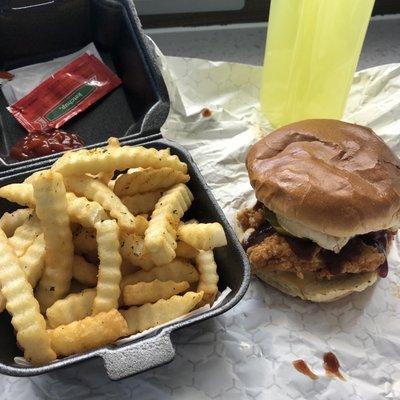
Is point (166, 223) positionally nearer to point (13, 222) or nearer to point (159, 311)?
point (159, 311)

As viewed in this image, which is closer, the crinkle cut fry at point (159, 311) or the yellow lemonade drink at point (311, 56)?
the crinkle cut fry at point (159, 311)

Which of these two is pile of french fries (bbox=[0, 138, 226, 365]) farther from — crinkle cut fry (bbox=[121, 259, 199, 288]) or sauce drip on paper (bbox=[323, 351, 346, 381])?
sauce drip on paper (bbox=[323, 351, 346, 381])

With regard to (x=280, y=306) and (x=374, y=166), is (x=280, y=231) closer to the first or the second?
(x=280, y=306)

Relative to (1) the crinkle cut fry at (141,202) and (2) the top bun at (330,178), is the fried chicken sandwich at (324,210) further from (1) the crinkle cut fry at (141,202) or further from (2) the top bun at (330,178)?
(1) the crinkle cut fry at (141,202)

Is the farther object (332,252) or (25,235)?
(332,252)

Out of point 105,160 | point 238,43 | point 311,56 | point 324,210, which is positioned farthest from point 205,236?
point 238,43

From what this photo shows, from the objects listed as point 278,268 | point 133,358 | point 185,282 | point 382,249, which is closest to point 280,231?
point 278,268

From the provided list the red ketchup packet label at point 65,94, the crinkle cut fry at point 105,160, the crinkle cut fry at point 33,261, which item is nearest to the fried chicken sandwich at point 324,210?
the crinkle cut fry at point 105,160
